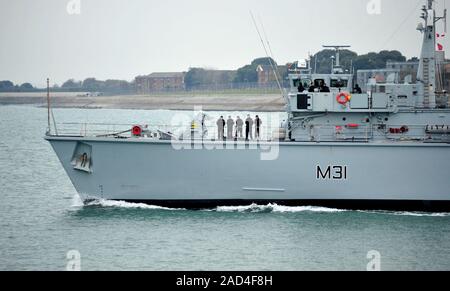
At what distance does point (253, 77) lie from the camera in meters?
91.6

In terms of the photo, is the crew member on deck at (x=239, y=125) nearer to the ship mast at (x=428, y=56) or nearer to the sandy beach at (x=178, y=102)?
the ship mast at (x=428, y=56)

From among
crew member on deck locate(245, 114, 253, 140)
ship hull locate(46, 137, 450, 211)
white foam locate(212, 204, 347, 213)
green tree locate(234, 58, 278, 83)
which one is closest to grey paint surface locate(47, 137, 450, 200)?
ship hull locate(46, 137, 450, 211)

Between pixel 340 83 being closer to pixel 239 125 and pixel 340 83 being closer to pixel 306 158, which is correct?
pixel 306 158

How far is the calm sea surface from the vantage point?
2256 cm

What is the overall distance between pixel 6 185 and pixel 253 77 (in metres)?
58.9

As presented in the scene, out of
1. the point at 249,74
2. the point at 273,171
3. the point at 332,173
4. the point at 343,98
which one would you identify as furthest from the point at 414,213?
the point at 249,74

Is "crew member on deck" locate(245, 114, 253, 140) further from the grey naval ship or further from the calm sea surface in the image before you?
the calm sea surface

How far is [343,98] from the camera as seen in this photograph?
27.4 m

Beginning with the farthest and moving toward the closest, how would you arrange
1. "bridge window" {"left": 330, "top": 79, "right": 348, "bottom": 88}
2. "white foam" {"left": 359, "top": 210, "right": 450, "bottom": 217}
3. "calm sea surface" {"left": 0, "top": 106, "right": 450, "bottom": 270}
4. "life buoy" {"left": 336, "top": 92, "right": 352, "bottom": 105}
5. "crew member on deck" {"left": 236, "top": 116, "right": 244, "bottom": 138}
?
"bridge window" {"left": 330, "top": 79, "right": 348, "bottom": 88} < "crew member on deck" {"left": 236, "top": 116, "right": 244, "bottom": 138} < "life buoy" {"left": 336, "top": 92, "right": 352, "bottom": 105} < "white foam" {"left": 359, "top": 210, "right": 450, "bottom": 217} < "calm sea surface" {"left": 0, "top": 106, "right": 450, "bottom": 270}

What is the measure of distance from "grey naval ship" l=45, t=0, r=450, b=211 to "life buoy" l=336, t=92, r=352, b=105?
3cm

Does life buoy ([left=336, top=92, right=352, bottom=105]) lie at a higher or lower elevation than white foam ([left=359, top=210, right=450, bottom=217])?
higher

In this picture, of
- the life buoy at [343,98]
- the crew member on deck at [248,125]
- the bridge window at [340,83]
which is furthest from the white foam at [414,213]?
the crew member on deck at [248,125]
